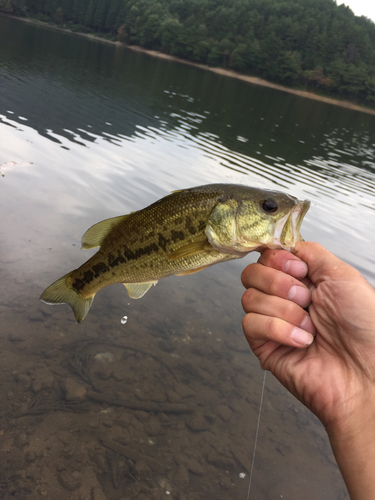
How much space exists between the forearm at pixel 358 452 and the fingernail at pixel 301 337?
0.55 metres

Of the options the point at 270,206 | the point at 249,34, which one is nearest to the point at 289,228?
the point at 270,206

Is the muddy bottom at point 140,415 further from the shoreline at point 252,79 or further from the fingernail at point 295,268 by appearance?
the shoreline at point 252,79

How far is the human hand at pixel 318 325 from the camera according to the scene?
259 cm

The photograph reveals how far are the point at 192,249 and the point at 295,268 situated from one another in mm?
787

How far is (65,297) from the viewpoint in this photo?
3258 mm

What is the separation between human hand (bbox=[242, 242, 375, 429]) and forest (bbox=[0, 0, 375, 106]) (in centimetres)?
10946

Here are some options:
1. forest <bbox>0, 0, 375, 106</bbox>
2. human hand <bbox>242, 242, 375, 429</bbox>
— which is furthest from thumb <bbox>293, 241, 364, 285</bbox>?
forest <bbox>0, 0, 375, 106</bbox>

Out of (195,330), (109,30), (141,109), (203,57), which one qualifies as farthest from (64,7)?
(195,330)

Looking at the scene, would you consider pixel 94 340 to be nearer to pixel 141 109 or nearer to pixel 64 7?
pixel 141 109

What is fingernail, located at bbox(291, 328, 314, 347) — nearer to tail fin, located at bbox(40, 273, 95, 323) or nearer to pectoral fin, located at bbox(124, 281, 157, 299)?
pectoral fin, located at bbox(124, 281, 157, 299)

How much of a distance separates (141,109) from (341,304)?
28.6m

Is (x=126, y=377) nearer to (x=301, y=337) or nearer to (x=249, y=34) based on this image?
(x=301, y=337)

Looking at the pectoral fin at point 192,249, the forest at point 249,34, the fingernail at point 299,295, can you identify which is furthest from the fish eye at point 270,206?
the forest at point 249,34

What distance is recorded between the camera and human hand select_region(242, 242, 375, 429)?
2.59m
